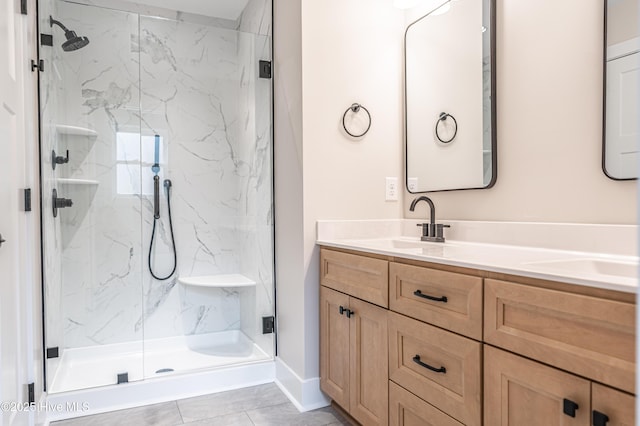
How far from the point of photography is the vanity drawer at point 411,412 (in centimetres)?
130

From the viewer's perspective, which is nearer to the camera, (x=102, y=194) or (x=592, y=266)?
(x=592, y=266)

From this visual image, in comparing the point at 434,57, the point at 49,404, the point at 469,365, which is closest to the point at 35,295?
the point at 49,404

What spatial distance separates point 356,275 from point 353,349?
0.34 meters

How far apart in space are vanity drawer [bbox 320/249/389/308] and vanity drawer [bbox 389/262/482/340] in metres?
0.06

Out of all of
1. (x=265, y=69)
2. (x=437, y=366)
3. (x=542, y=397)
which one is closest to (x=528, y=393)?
(x=542, y=397)

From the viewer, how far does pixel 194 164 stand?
10.4ft

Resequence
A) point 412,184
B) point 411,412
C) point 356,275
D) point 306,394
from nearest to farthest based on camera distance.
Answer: point 411,412 < point 356,275 < point 306,394 < point 412,184

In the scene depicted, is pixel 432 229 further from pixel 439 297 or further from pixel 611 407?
pixel 611 407

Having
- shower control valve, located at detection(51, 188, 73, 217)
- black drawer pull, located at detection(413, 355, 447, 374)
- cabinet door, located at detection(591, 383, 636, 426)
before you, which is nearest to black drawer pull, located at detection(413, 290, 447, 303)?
black drawer pull, located at detection(413, 355, 447, 374)

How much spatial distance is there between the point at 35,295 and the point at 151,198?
125 centimetres

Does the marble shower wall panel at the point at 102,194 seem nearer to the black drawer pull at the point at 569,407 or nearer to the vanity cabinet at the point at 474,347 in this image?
the vanity cabinet at the point at 474,347

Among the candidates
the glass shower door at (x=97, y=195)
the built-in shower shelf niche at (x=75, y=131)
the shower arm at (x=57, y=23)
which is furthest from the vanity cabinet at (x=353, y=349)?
the shower arm at (x=57, y=23)

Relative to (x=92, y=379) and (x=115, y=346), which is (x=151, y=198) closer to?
(x=115, y=346)

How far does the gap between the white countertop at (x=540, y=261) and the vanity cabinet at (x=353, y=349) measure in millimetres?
179
